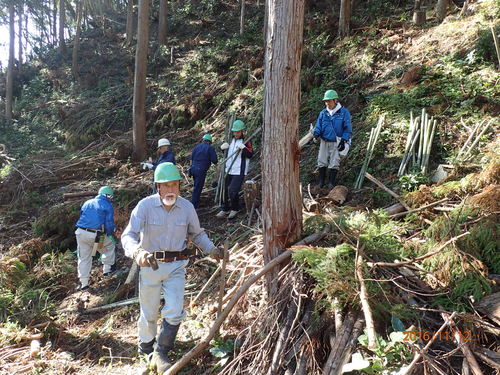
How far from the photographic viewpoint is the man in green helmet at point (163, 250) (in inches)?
155

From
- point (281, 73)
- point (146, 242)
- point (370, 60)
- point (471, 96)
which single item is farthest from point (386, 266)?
point (370, 60)

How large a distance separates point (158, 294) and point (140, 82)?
30.5ft

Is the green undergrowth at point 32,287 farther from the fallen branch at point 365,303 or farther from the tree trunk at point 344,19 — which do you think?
the tree trunk at point 344,19

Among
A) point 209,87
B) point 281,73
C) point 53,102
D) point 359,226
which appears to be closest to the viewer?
point 281,73

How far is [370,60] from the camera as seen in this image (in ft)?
35.0

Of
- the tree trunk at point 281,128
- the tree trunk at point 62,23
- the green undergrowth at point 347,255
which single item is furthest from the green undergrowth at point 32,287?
the tree trunk at point 62,23

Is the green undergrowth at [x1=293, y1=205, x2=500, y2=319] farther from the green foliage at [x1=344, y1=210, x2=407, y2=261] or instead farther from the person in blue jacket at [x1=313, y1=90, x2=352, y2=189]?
the person in blue jacket at [x1=313, y1=90, x2=352, y2=189]

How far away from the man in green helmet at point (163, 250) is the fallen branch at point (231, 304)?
10.0 inches

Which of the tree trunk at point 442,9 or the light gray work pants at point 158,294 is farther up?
the tree trunk at point 442,9

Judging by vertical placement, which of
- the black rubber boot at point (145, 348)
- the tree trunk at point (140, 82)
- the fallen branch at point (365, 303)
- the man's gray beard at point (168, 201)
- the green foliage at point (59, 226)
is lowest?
the black rubber boot at point (145, 348)

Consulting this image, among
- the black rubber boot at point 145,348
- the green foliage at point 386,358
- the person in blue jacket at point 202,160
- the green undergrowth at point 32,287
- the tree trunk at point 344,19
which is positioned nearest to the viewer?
the green foliage at point 386,358

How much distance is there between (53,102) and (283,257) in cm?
2016

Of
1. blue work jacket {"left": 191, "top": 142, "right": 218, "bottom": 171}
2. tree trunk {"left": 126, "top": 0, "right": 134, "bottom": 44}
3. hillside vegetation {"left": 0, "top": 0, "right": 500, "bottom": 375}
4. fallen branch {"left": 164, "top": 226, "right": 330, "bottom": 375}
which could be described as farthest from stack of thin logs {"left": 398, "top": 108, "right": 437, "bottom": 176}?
tree trunk {"left": 126, "top": 0, "right": 134, "bottom": 44}

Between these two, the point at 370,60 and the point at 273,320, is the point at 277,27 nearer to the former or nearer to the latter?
the point at 273,320
